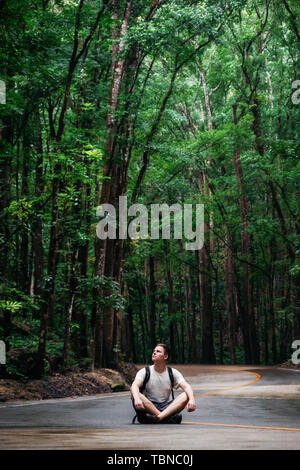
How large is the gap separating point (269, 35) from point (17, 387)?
86.0ft

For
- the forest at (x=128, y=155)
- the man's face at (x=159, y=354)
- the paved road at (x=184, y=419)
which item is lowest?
the paved road at (x=184, y=419)

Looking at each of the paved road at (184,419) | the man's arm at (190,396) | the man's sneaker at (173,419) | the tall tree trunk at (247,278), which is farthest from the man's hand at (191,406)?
the tall tree trunk at (247,278)

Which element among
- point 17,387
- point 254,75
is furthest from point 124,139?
point 254,75

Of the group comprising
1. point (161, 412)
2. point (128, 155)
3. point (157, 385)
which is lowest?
point (161, 412)

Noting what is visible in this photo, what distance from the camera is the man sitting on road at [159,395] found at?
6688 mm

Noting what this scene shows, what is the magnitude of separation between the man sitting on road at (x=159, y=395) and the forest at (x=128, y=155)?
16.8ft

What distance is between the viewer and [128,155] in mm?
19109

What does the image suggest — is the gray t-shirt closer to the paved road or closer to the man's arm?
the man's arm

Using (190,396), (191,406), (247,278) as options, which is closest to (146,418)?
(190,396)

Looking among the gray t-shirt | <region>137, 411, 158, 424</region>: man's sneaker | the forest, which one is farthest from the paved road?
the forest

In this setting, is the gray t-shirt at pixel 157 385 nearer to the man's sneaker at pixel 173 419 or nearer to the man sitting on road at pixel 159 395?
the man sitting on road at pixel 159 395

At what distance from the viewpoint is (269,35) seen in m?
31.1

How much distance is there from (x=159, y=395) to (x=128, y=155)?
1319cm

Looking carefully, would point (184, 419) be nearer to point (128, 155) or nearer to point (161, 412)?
point (161, 412)
